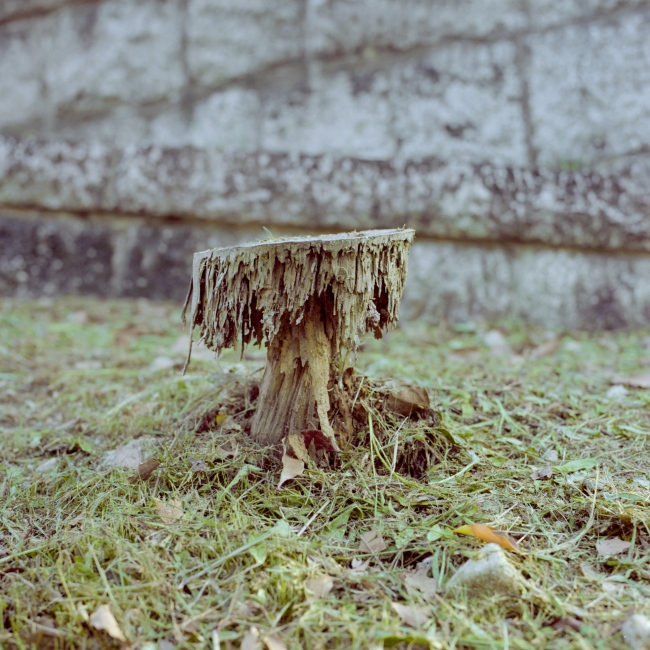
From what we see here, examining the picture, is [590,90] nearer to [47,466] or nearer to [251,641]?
[47,466]

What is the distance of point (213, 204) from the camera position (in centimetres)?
306

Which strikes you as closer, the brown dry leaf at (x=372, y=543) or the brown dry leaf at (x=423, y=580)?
the brown dry leaf at (x=423, y=580)

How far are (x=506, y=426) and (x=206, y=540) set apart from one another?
865 millimetres

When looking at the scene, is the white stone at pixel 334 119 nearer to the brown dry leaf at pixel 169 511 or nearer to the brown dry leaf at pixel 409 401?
the brown dry leaf at pixel 409 401

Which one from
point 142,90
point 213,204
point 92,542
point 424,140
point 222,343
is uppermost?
point 142,90

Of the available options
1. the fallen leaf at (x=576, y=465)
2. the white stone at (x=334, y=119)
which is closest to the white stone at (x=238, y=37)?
the white stone at (x=334, y=119)

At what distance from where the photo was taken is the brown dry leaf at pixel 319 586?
1.00m

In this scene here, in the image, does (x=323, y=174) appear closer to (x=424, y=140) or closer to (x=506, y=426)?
(x=424, y=140)

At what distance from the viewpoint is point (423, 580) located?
3.47 feet

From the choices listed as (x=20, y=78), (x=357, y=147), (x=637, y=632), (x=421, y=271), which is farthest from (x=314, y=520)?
(x=20, y=78)

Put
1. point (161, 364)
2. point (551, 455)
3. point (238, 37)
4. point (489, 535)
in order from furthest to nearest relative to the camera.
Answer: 1. point (238, 37)
2. point (161, 364)
3. point (551, 455)
4. point (489, 535)

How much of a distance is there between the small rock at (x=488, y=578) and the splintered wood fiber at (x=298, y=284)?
51 centimetres

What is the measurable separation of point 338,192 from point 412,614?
2.29 meters

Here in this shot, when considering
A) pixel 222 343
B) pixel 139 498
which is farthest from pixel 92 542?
pixel 222 343
